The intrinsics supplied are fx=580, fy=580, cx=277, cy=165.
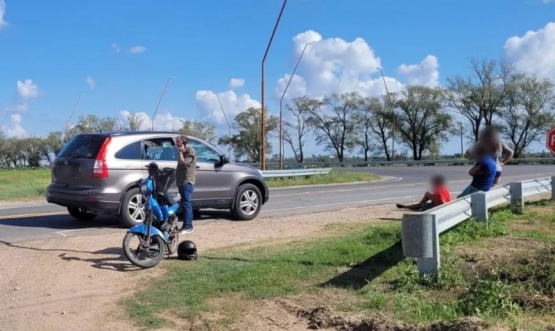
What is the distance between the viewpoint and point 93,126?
58250 mm

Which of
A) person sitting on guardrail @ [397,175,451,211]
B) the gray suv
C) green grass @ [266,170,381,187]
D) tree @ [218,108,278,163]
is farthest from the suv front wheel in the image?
tree @ [218,108,278,163]

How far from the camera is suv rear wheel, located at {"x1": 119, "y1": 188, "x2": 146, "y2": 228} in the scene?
1066 centimetres

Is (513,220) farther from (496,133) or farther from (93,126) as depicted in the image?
(93,126)

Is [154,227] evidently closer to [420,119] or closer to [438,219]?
[438,219]

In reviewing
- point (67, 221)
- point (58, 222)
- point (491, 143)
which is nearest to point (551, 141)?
point (491, 143)

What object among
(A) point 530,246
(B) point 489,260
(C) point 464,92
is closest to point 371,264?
(B) point 489,260

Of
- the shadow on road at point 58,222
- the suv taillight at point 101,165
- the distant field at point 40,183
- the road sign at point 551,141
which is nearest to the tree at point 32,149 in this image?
the distant field at point 40,183

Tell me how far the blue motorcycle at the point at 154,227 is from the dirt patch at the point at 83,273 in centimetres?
24

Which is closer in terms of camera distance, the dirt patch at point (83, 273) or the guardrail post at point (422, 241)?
the dirt patch at point (83, 273)

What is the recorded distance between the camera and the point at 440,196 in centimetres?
1038

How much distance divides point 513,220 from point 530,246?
294 cm

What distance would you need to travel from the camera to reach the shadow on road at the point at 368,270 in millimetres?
6234

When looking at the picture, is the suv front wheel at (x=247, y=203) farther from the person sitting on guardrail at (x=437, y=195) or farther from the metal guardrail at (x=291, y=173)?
the metal guardrail at (x=291, y=173)

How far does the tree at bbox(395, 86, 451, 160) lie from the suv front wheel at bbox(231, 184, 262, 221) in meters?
27.3
